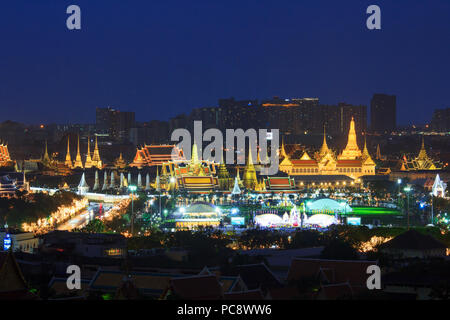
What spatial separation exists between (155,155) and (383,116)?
70912 mm

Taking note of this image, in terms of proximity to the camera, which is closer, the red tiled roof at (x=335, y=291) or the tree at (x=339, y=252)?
the red tiled roof at (x=335, y=291)

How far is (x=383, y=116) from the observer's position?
15175cm

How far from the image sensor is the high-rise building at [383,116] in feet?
495

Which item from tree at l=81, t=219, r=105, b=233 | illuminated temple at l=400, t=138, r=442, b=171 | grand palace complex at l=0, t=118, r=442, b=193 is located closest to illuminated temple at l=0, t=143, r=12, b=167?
grand palace complex at l=0, t=118, r=442, b=193

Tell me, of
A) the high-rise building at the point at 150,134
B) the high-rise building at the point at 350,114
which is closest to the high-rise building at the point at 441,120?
the high-rise building at the point at 350,114

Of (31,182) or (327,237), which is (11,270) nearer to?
(327,237)

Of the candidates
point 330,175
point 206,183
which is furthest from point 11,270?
point 330,175

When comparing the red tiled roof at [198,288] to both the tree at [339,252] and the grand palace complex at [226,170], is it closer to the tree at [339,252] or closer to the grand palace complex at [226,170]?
the tree at [339,252]

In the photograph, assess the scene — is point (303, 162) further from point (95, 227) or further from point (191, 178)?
point (95, 227)

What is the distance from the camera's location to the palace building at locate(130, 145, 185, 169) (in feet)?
283

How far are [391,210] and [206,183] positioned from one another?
1499 centimetres

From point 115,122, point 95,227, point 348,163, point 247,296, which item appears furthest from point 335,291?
point 115,122

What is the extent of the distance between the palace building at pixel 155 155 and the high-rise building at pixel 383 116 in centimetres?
6765

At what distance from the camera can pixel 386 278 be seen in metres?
20.4
